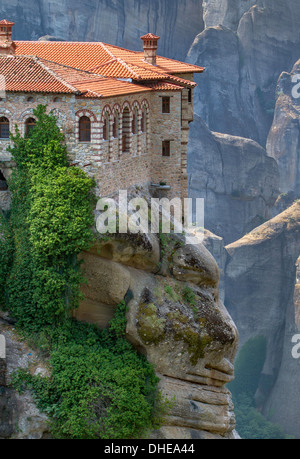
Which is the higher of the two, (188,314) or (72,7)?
(72,7)

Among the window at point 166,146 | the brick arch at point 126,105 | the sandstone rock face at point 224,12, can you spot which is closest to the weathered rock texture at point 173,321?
the window at point 166,146

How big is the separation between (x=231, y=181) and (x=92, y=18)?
3240 centimetres

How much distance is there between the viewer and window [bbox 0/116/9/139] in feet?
167

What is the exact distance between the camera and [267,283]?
456 feet

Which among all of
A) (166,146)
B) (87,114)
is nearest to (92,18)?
(166,146)

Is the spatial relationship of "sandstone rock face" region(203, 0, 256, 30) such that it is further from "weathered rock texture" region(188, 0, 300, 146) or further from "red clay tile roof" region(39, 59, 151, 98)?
"red clay tile roof" region(39, 59, 151, 98)

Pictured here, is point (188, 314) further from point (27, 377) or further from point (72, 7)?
point (72, 7)

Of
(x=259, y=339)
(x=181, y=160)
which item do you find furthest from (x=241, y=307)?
(x=181, y=160)

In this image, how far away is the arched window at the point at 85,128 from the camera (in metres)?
50.0

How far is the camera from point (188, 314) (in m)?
52.2

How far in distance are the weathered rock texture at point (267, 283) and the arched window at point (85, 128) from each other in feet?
279

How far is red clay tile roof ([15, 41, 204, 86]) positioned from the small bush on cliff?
718cm

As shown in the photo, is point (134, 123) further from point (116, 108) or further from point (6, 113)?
point (6, 113)

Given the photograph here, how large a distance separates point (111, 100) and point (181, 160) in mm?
9027
